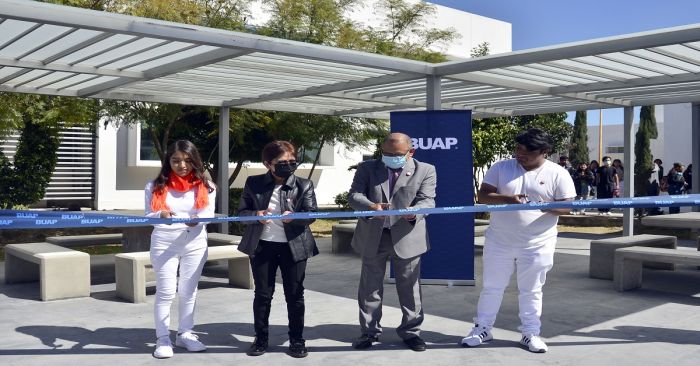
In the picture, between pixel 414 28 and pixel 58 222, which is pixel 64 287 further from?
pixel 414 28

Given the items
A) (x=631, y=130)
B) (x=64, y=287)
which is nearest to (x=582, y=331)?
(x=64, y=287)

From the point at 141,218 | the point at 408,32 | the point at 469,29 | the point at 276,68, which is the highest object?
the point at 469,29

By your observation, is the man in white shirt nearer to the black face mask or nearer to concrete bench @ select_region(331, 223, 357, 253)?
the black face mask

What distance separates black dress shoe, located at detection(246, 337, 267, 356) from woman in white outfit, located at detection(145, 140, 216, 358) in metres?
0.42

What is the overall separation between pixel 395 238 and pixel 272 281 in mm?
1035

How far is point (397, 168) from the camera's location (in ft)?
18.5

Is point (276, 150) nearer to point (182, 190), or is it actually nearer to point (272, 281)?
point (182, 190)

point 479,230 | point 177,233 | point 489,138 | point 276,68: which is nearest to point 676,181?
point 489,138

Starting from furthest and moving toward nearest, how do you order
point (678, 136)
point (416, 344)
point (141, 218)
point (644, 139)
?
1. point (644, 139)
2. point (678, 136)
3. point (416, 344)
4. point (141, 218)

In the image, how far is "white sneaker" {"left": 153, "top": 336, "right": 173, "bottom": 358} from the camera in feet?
17.4

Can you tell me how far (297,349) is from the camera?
538cm

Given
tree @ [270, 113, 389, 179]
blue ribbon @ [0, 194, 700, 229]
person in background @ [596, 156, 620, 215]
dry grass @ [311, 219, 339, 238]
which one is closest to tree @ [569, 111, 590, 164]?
person in background @ [596, 156, 620, 215]

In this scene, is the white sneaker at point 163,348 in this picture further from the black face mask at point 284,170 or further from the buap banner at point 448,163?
the buap banner at point 448,163

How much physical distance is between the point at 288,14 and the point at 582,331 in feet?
35.7
